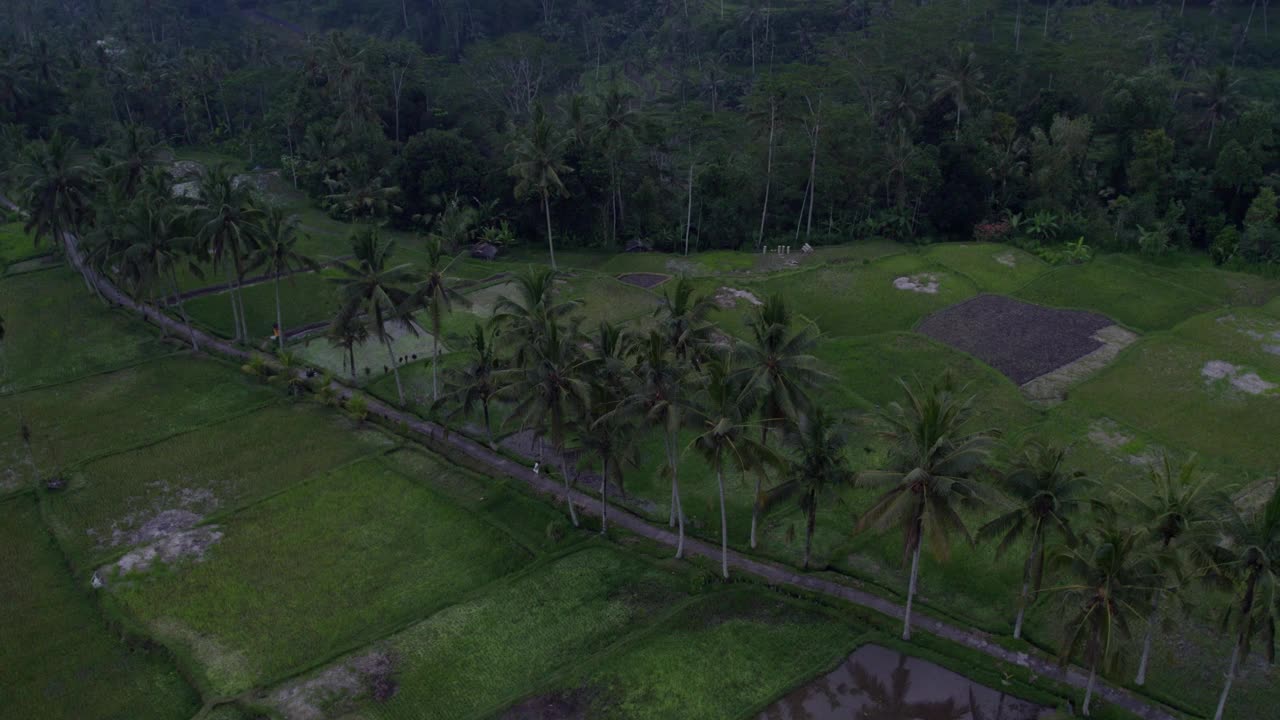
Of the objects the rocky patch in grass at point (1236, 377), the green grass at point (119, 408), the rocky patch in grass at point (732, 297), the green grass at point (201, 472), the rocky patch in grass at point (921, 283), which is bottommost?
the green grass at point (201, 472)


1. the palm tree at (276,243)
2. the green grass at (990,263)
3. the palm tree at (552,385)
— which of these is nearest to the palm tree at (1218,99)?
the green grass at (990,263)

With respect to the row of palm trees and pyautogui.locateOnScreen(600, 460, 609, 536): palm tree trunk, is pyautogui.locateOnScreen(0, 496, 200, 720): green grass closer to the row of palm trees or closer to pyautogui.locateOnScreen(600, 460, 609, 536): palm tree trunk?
the row of palm trees

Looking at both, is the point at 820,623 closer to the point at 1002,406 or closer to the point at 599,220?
the point at 1002,406

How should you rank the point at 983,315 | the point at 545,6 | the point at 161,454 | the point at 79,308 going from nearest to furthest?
the point at 161,454 → the point at 983,315 → the point at 79,308 → the point at 545,6

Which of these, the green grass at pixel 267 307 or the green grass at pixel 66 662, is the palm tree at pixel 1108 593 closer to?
the green grass at pixel 66 662

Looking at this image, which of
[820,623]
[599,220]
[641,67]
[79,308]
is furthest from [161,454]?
[641,67]

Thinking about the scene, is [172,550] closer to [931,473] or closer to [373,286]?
[373,286]
